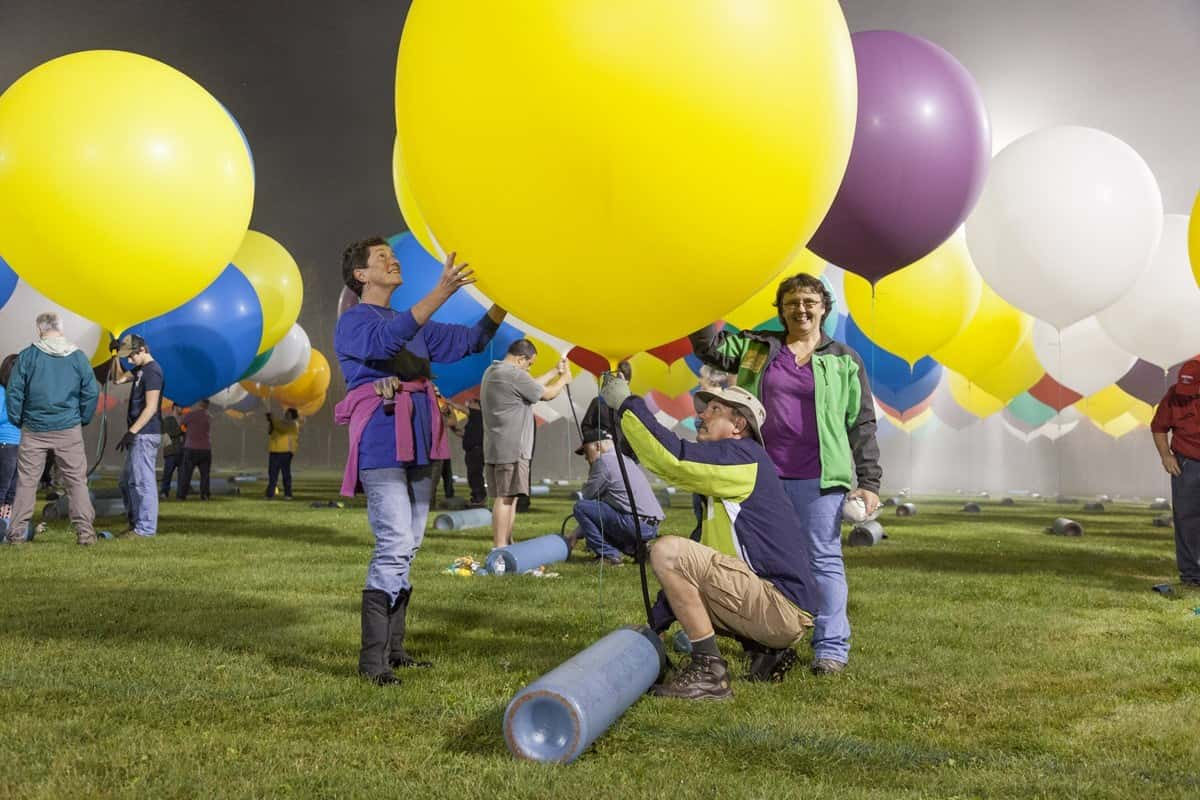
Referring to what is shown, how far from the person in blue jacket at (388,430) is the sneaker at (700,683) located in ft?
3.33

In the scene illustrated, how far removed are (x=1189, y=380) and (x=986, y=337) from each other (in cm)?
499

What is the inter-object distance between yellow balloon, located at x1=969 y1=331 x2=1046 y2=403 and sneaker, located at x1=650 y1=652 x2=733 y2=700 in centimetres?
1098

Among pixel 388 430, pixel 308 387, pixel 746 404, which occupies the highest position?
pixel 308 387

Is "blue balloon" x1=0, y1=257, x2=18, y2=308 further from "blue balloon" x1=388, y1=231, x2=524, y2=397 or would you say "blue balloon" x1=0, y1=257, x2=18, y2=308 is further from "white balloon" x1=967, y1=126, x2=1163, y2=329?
"white balloon" x1=967, y1=126, x2=1163, y2=329

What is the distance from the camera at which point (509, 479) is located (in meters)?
6.84

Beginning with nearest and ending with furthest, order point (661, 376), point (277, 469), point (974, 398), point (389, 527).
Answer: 1. point (389, 527)
2. point (277, 469)
3. point (661, 376)
4. point (974, 398)

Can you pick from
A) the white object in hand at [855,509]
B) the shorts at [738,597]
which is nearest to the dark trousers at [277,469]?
the white object in hand at [855,509]

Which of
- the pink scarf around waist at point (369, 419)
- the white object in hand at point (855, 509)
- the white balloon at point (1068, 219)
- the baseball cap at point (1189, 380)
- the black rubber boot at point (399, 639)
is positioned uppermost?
the white balloon at point (1068, 219)

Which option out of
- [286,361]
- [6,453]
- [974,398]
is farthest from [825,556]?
[974,398]

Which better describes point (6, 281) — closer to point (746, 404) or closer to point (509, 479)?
point (509, 479)

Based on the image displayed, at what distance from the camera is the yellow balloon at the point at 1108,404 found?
17078 millimetres

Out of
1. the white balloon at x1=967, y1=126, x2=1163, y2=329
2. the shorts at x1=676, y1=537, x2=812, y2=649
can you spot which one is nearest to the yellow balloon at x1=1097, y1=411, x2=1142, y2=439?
the white balloon at x1=967, y1=126, x2=1163, y2=329

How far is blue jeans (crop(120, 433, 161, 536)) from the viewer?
8.05 meters

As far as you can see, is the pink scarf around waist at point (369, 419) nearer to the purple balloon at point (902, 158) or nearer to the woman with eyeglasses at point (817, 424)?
the woman with eyeglasses at point (817, 424)
